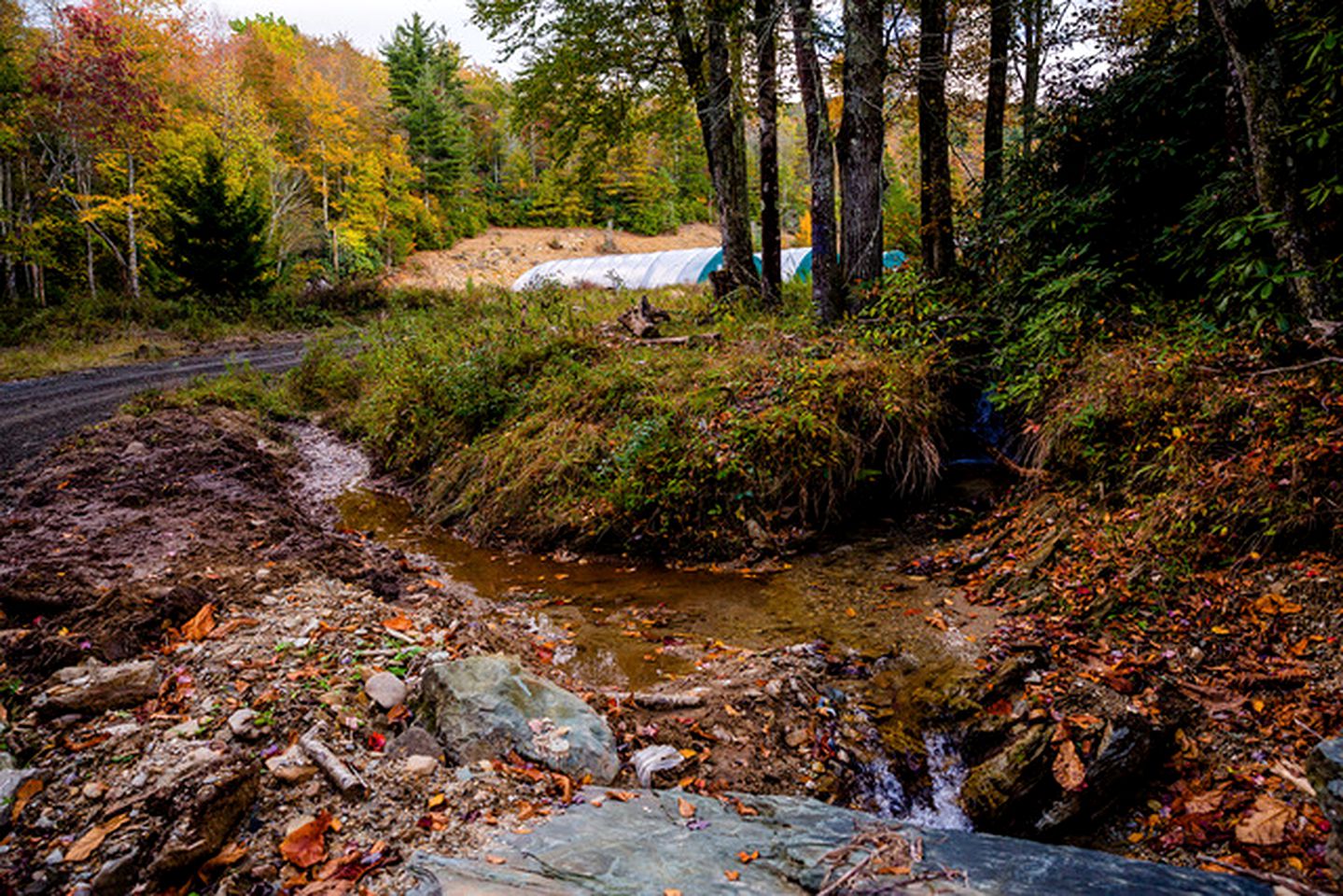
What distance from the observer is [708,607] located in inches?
188

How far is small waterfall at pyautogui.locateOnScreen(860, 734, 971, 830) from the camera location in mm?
2781

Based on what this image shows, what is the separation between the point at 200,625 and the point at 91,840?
1563 mm

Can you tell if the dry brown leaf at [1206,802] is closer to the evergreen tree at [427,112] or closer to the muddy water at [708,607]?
the muddy water at [708,607]

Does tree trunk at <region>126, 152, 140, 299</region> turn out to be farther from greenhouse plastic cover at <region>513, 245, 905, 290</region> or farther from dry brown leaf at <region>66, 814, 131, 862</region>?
dry brown leaf at <region>66, 814, 131, 862</region>

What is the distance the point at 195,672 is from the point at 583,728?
175cm

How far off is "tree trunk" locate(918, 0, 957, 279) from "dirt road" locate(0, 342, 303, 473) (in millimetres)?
10675

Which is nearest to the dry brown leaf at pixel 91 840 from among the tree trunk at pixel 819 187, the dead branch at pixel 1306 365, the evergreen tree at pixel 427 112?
the dead branch at pixel 1306 365

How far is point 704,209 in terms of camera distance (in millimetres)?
52219

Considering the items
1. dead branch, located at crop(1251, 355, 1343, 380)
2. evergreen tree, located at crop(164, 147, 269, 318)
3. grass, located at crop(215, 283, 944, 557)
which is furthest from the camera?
evergreen tree, located at crop(164, 147, 269, 318)

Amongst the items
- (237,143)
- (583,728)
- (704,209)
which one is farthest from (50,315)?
(704,209)

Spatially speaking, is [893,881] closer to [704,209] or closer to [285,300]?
[285,300]

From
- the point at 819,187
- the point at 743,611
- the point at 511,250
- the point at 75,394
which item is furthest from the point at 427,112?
the point at 743,611

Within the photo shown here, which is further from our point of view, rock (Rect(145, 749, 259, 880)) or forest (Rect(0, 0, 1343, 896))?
forest (Rect(0, 0, 1343, 896))

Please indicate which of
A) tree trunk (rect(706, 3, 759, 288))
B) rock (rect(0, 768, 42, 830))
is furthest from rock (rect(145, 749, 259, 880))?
tree trunk (rect(706, 3, 759, 288))
